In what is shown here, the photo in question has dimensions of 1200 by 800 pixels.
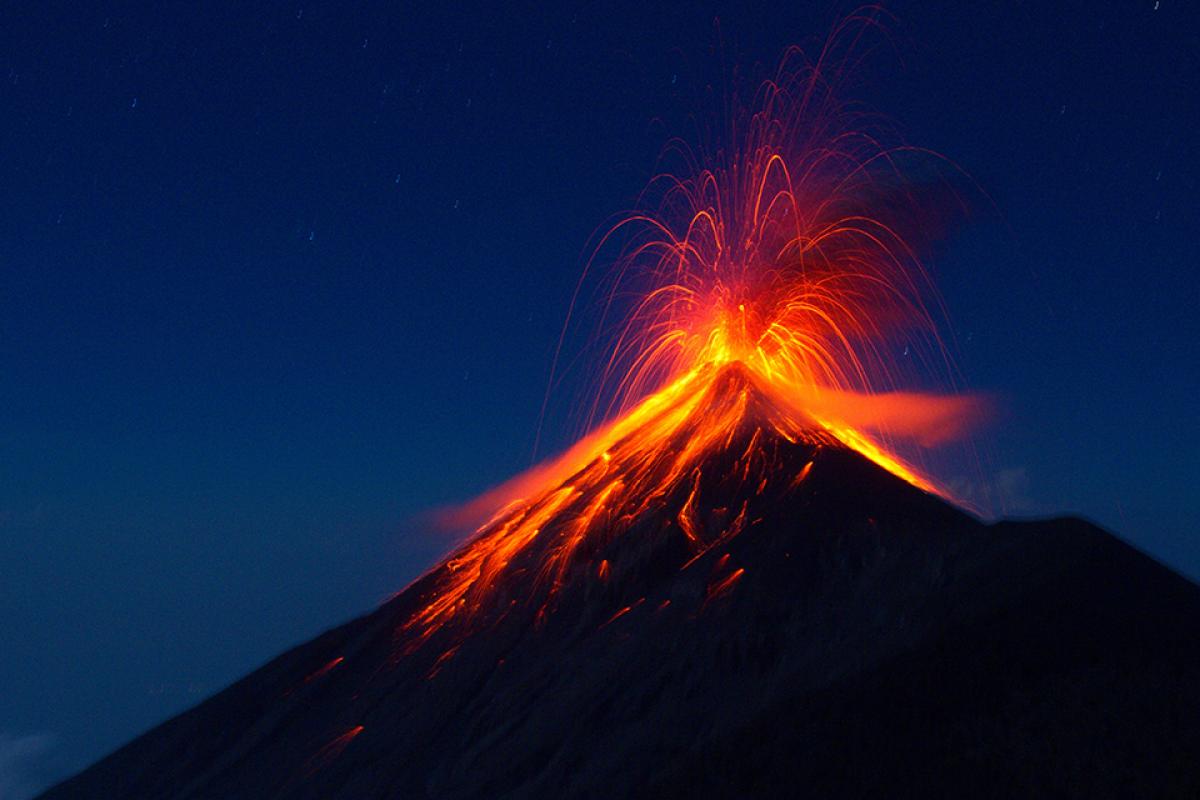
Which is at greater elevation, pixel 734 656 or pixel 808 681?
pixel 734 656

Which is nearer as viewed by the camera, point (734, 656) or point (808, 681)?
point (808, 681)

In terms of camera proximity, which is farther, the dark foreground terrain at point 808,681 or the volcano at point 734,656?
the volcano at point 734,656

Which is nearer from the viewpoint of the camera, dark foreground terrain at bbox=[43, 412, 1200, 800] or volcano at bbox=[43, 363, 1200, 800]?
dark foreground terrain at bbox=[43, 412, 1200, 800]

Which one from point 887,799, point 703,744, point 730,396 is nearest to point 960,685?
point 887,799
